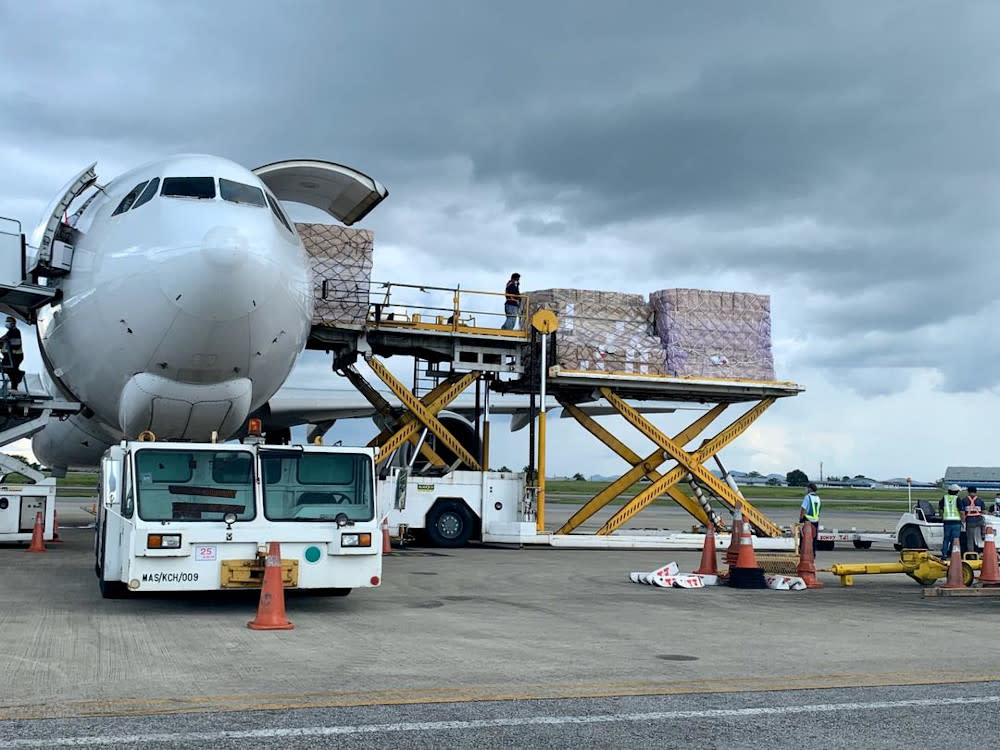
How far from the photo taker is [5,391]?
16.9 m

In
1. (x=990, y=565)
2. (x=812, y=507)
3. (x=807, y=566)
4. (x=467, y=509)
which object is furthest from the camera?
(x=467, y=509)

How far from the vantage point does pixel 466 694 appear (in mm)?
6262

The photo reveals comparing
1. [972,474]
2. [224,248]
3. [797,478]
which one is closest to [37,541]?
[224,248]

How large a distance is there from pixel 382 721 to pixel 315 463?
5245 millimetres

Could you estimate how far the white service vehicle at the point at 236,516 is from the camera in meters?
9.59

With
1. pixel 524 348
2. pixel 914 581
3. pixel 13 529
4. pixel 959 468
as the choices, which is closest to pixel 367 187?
pixel 524 348

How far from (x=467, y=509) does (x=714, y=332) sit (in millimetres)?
6296

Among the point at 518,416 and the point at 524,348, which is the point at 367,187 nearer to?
the point at 524,348

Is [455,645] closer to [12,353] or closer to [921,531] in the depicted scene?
[12,353]

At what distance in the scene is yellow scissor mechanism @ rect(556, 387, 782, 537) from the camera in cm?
2242

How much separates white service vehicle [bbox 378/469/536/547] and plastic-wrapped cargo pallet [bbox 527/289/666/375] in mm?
2788

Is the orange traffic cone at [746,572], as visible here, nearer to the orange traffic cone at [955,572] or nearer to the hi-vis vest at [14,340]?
the orange traffic cone at [955,572]

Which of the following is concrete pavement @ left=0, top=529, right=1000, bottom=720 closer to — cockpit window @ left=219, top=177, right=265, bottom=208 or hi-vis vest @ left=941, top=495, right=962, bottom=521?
hi-vis vest @ left=941, top=495, right=962, bottom=521

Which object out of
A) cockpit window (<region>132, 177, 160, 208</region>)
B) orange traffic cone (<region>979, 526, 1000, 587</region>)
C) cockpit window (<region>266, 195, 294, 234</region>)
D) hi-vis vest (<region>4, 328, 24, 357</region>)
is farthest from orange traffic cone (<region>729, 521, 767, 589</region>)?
hi-vis vest (<region>4, 328, 24, 357</region>)
